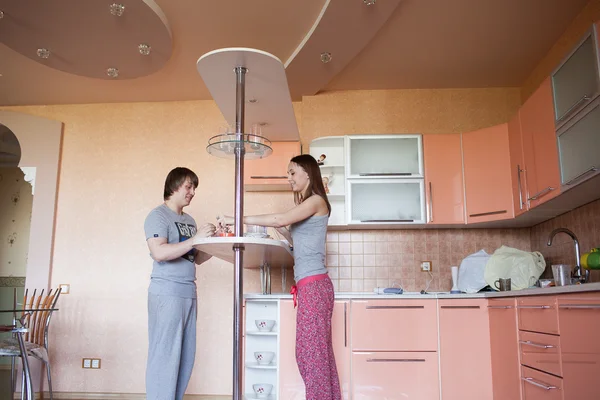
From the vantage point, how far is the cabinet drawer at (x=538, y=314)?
7.82 feet

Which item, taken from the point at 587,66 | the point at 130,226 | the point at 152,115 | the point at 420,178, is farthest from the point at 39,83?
the point at 587,66

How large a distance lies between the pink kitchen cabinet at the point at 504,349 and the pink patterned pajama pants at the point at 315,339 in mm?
1132

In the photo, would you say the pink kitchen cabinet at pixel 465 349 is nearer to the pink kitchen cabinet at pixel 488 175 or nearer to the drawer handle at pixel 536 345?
the drawer handle at pixel 536 345

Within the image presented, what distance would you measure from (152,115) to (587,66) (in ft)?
11.7

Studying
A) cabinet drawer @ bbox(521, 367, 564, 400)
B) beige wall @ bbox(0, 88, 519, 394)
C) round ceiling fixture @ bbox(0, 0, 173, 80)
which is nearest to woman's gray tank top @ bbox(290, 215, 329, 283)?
cabinet drawer @ bbox(521, 367, 564, 400)

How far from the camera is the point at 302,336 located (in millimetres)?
2320

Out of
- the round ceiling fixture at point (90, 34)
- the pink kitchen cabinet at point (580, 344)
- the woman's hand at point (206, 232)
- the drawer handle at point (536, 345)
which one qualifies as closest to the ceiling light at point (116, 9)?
the round ceiling fixture at point (90, 34)

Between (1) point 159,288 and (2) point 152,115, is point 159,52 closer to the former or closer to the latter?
(2) point 152,115

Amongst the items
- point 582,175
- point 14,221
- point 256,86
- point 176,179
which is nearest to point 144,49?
point 256,86

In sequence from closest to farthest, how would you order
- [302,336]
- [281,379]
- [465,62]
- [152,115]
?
[302,336]
[281,379]
[465,62]
[152,115]

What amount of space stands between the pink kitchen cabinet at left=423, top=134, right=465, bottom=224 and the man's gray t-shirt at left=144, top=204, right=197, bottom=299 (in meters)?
2.20

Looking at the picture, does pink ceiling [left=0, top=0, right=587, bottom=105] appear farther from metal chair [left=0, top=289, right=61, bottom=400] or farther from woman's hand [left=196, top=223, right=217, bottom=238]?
metal chair [left=0, top=289, right=61, bottom=400]

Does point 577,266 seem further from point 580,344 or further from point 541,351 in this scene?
point 580,344

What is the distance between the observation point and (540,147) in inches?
126
